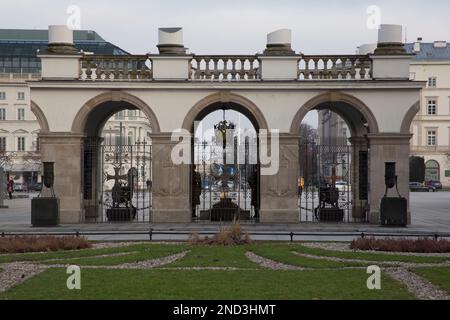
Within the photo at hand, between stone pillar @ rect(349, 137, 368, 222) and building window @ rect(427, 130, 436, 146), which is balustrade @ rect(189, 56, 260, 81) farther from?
building window @ rect(427, 130, 436, 146)

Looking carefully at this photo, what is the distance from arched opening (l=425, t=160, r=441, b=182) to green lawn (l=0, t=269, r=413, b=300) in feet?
279

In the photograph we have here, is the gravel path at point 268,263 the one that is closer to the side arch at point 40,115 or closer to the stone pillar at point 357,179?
the side arch at point 40,115

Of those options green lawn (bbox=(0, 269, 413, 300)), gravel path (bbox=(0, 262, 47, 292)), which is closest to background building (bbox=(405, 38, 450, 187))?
green lawn (bbox=(0, 269, 413, 300))

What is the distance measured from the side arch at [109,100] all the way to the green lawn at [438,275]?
52.4 feet

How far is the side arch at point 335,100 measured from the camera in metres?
30.0

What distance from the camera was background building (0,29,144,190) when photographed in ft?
311

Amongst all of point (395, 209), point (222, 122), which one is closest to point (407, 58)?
point (395, 209)

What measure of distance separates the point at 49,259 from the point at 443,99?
8873 cm

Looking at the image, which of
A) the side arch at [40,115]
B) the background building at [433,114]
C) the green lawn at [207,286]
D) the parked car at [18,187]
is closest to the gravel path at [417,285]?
the green lawn at [207,286]

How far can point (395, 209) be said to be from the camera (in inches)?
1117

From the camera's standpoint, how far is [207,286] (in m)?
13.7

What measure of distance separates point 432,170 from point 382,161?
7087 cm

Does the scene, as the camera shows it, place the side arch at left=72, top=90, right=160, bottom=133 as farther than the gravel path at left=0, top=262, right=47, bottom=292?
Yes
